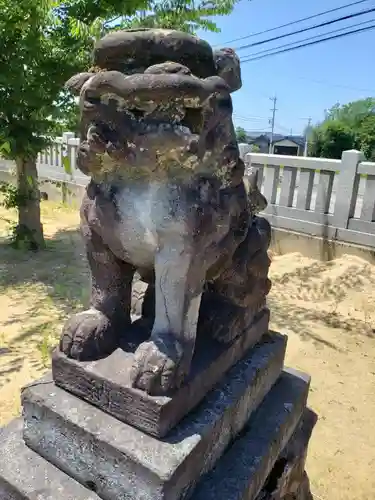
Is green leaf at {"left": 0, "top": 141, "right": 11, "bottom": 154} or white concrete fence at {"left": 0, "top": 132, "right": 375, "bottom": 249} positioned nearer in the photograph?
green leaf at {"left": 0, "top": 141, "right": 11, "bottom": 154}

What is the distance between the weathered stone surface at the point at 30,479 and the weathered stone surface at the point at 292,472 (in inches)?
21.9

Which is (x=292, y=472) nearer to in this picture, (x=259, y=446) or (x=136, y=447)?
(x=259, y=446)

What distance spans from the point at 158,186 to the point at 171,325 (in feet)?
1.10

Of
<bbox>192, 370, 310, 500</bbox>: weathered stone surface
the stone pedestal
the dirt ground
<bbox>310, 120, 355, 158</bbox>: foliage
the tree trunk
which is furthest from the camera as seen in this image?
<bbox>310, 120, 355, 158</bbox>: foliage

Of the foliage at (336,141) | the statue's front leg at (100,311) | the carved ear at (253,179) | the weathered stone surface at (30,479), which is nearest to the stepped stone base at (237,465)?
the weathered stone surface at (30,479)

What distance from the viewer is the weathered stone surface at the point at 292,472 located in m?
1.32

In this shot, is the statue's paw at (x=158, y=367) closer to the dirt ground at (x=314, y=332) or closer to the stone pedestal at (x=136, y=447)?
the stone pedestal at (x=136, y=447)

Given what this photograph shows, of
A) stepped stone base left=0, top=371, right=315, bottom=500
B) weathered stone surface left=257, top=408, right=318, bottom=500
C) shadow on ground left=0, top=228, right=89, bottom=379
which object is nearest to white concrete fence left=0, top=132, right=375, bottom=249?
shadow on ground left=0, top=228, right=89, bottom=379

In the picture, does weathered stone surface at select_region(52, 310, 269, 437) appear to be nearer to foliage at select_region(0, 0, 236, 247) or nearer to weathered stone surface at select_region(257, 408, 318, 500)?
weathered stone surface at select_region(257, 408, 318, 500)

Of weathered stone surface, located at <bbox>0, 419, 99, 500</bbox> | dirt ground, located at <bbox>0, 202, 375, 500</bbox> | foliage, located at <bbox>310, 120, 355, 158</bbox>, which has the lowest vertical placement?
dirt ground, located at <bbox>0, 202, 375, 500</bbox>

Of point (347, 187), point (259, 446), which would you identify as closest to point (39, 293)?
point (259, 446)

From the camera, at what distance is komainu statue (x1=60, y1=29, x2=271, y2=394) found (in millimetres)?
859

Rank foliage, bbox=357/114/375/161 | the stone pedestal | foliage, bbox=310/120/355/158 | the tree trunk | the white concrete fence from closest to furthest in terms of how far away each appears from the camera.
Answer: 1. the stone pedestal
2. the white concrete fence
3. the tree trunk
4. foliage, bbox=357/114/375/161
5. foliage, bbox=310/120/355/158

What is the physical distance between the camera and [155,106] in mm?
850
